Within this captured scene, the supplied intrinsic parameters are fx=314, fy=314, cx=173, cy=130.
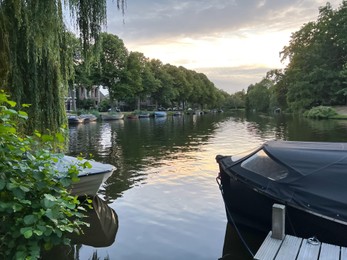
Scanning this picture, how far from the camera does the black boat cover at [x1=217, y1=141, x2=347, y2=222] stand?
17.2 ft

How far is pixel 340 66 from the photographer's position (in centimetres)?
6250

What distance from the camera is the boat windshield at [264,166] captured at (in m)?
6.14

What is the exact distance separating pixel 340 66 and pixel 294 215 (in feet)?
218

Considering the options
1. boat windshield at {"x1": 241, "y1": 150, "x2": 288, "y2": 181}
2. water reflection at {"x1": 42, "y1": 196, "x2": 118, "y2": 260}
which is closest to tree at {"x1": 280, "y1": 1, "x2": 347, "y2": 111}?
boat windshield at {"x1": 241, "y1": 150, "x2": 288, "y2": 181}

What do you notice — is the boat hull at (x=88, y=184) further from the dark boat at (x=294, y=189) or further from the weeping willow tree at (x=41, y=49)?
the dark boat at (x=294, y=189)

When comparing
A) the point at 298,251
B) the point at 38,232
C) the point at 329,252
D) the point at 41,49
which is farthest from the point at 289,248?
the point at 41,49

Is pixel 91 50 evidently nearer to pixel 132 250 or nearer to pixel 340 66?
pixel 132 250

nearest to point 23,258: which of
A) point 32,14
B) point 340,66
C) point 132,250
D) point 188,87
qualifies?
point 132,250

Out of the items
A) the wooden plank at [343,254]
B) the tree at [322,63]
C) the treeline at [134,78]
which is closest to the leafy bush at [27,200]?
the wooden plank at [343,254]

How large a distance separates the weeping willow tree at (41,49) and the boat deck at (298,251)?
210 inches

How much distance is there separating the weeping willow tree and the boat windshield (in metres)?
4.26

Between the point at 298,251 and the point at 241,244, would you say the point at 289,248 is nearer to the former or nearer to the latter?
the point at 298,251

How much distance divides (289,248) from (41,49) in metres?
6.44

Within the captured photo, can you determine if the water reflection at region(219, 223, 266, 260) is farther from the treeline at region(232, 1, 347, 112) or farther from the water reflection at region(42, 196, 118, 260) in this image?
the treeline at region(232, 1, 347, 112)
